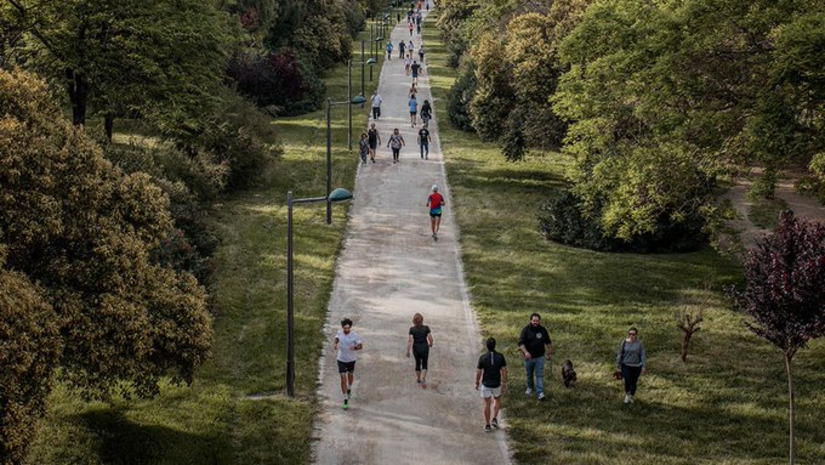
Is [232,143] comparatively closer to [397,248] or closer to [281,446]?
[397,248]

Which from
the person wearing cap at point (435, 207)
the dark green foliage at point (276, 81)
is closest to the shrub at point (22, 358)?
the person wearing cap at point (435, 207)

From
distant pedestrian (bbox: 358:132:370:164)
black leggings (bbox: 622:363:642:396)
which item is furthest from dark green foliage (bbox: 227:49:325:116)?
black leggings (bbox: 622:363:642:396)

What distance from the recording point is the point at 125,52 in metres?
29.9

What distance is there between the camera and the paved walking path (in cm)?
1584

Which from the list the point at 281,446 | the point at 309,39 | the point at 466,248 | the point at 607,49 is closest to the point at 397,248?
the point at 466,248

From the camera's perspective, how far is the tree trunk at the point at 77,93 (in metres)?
30.7

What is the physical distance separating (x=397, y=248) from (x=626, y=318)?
7.87m

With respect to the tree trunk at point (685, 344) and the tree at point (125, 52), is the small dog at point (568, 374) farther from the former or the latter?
the tree at point (125, 52)

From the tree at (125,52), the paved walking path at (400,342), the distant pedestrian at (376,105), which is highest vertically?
the tree at (125,52)

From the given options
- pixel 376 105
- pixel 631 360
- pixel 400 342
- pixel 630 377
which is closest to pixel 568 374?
pixel 630 377

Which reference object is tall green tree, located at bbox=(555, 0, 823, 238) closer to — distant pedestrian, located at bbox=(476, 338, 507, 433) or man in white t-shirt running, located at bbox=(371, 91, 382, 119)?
distant pedestrian, located at bbox=(476, 338, 507, 433)

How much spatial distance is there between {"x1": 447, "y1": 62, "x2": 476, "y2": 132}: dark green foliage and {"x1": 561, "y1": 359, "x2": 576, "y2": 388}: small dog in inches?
1012

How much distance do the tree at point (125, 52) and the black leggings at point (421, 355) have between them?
15.2 m

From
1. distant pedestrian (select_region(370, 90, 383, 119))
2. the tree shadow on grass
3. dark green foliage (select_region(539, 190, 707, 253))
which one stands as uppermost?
distant pedestrian (select_region(370, 90, 383, 119))
